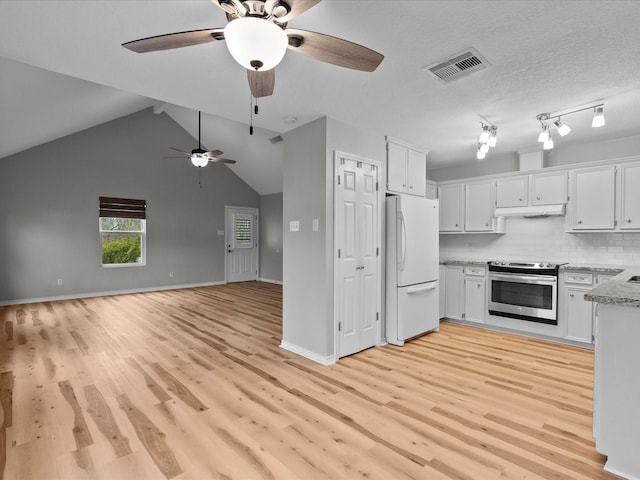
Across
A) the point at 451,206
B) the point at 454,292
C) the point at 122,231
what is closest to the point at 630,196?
the point at 451,206

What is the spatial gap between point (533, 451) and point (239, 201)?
8.69m

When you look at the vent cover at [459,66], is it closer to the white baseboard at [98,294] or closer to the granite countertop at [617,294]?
the granite countertop at [617,294]

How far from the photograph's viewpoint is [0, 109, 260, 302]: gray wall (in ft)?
20.3

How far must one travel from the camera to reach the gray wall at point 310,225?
346cm

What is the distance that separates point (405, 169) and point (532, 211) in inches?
75.6

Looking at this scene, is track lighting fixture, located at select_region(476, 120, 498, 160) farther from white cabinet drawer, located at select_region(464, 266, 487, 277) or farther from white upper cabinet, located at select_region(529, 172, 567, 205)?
white cabinet drawer, located at select_region(464, 266, 487, 277)

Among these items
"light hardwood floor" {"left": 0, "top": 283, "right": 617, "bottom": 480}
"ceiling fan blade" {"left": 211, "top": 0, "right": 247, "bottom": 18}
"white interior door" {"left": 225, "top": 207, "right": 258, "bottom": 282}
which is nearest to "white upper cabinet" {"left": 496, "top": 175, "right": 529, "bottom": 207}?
"light hardwood floor" {"left": 0, "top": 283, "right": 617, "bottom": 480}

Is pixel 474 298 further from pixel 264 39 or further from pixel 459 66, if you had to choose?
pixel 264 39

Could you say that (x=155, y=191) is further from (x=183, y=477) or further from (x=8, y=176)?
(x=183, y=477)

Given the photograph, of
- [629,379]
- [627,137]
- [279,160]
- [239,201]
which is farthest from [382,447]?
[239,201]

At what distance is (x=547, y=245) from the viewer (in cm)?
Result: 479

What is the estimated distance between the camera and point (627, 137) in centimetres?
418

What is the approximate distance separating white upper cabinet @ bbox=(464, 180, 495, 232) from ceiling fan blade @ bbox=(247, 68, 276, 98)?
4.21 meters

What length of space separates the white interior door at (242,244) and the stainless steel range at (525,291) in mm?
6845
